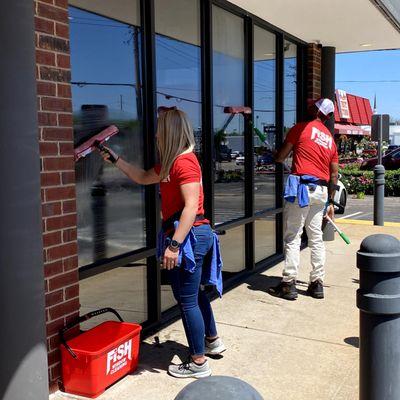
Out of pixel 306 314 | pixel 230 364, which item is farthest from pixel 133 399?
pixel 306 314

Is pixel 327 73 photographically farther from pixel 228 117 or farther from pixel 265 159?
pixel 228 117

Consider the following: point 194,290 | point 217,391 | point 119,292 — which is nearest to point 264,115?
point 119,292

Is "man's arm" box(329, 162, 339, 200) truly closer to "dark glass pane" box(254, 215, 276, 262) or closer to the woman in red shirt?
"dark glass pane" box(254, 215, 276, 262)

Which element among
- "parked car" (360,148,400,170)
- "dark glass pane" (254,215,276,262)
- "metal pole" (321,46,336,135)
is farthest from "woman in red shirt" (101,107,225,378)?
"parked car" (360,148,400,170)

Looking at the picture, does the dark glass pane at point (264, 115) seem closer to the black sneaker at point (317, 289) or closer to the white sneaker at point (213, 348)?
the black sneaker at point (317, 289)

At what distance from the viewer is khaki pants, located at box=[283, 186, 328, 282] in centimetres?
527

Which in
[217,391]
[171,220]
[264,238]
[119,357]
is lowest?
[119,357]

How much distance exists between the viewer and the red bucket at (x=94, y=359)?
3221 millimetres

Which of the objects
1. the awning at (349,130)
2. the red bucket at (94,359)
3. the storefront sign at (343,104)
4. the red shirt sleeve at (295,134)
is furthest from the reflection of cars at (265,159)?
the storefront sign at (343,104)

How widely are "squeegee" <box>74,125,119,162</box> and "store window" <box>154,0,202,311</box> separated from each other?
825 mm

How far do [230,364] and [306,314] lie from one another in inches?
50.5

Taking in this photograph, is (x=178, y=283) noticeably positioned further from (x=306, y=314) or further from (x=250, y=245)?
(x=250, y=245)

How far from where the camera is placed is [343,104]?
1148 inches

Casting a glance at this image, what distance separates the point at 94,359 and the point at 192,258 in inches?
31.7
